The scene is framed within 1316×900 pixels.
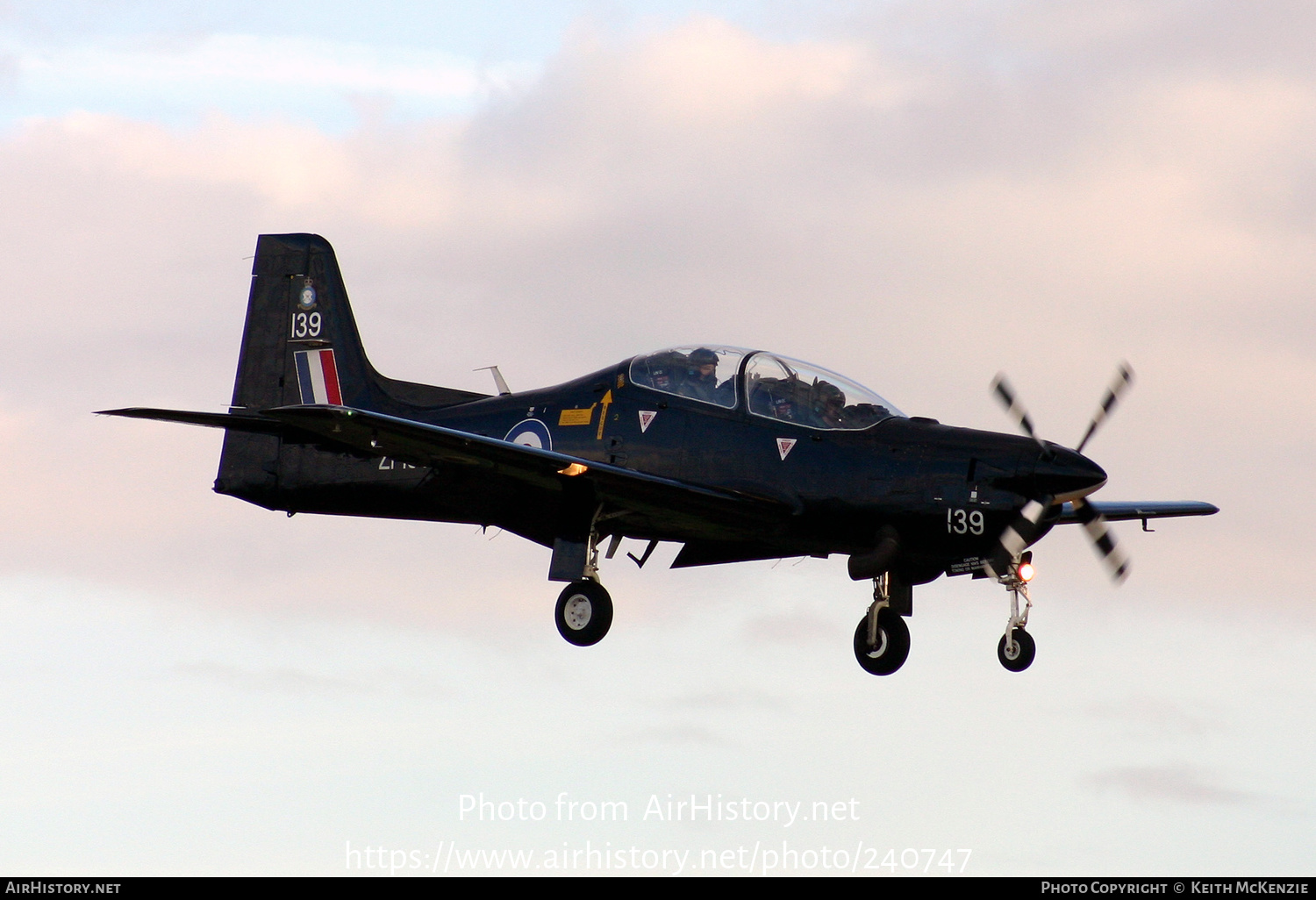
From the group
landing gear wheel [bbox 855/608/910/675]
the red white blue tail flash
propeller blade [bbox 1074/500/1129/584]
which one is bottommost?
landing gear wheel [bbox 855/608/910/675]

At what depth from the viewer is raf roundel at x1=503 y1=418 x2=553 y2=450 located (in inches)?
836

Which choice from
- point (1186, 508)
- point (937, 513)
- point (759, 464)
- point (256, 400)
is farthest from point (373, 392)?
point (1186, 508)

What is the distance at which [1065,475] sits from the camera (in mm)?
18578

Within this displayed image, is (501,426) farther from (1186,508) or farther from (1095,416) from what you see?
(1186,508)

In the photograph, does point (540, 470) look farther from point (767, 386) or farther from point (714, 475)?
point (767, 386)

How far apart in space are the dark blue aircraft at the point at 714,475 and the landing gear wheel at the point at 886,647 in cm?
2

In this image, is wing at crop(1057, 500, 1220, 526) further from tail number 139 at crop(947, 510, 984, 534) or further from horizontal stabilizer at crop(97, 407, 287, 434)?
horizontal stabilizer at crop(97, 407, 287, 434)

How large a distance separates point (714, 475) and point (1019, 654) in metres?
3.90

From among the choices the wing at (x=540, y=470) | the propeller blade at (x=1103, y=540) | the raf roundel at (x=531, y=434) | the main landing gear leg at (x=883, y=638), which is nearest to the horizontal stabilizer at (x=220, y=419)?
the wing at (x=540, y=470)

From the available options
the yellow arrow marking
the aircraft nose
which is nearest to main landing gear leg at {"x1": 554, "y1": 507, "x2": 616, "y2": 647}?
the yellow arrow marking

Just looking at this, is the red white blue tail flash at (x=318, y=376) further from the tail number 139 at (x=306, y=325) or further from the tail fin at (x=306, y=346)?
the tail number 139 at (x=306, y=325)

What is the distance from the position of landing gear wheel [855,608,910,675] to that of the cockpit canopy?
7.82 ft
